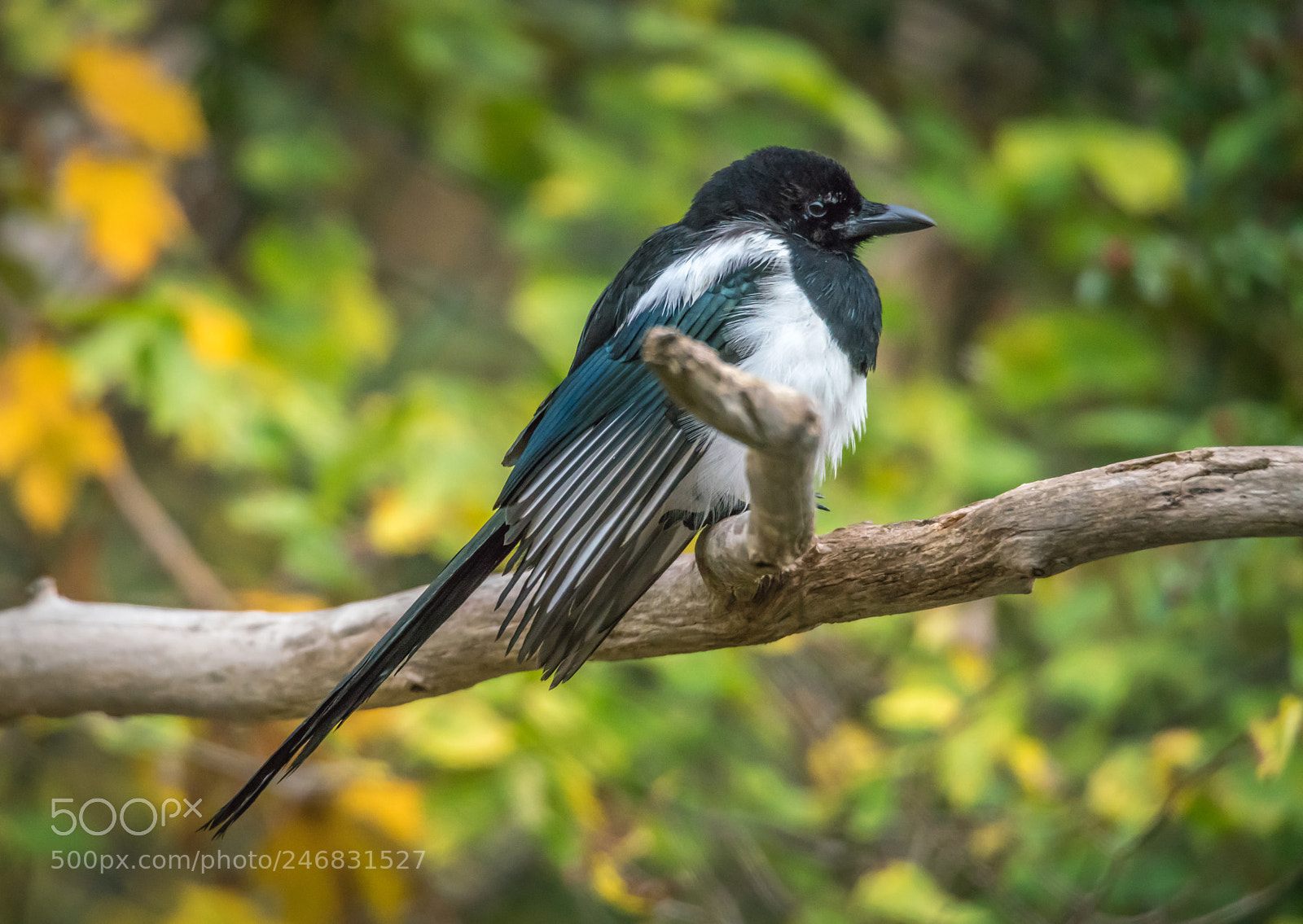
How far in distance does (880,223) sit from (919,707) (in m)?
1.16

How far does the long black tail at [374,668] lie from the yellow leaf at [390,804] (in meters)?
0.88

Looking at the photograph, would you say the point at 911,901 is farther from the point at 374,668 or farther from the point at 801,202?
the point at 801,202

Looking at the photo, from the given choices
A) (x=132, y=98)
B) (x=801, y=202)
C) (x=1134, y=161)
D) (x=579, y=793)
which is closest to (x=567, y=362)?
(x=801, y=202)

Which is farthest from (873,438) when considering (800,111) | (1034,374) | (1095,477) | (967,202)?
(1095,477)

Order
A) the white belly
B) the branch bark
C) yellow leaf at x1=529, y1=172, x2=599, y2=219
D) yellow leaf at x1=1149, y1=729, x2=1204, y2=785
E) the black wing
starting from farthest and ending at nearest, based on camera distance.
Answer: yellow leaf at x1=529, y1=172, x2=599, y2=219, yellow leaf at x1=1149, y1=729, x2=1204, y2=785, the white belly, the black wing, the branch bark

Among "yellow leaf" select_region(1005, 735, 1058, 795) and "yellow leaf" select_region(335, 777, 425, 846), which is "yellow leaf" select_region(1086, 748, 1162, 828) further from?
"yellow leaf" select_region(335, 777, 425, 846)

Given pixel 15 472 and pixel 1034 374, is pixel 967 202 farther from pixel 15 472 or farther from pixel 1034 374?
pixel 15 472

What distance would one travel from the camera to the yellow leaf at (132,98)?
10.9 ft

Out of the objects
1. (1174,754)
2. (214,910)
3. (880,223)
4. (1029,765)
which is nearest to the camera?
(880,223)

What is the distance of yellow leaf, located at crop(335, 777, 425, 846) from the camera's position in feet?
8.87

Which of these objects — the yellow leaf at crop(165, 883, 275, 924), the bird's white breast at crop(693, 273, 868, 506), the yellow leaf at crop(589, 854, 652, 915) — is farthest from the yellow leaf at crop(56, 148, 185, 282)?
the yellow leaf at crop(589, 854, 652, 915)

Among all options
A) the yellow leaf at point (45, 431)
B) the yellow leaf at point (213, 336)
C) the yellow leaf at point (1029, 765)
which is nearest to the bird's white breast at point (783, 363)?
the yellow leaf at point (1029, 765)
